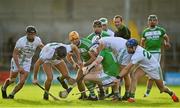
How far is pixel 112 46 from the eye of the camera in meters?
18.1

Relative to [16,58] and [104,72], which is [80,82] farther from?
[16,58]

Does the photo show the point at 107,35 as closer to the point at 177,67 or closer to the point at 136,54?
the point at 136,54

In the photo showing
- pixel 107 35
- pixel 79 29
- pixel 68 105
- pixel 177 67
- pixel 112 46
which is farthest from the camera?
pixel 79 29

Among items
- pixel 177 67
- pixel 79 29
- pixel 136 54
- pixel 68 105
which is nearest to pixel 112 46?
pixel 136 54

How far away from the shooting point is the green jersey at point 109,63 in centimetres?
1819

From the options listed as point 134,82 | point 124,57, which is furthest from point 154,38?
point 134,82

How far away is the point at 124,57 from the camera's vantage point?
60.2 feet

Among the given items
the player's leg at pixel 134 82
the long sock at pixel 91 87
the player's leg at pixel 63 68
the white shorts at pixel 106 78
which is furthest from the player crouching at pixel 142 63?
the player's leg at pixel 63 68

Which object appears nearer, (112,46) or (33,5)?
(112,46)

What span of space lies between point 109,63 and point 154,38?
8.78 ft

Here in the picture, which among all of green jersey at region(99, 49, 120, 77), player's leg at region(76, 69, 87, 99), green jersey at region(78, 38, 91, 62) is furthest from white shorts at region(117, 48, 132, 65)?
player's leg at region(76, 69, 87, 99)

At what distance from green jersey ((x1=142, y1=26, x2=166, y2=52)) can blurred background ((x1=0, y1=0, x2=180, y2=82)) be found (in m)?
18.0

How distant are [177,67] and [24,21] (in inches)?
362

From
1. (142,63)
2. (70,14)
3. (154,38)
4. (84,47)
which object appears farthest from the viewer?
(70,14)
